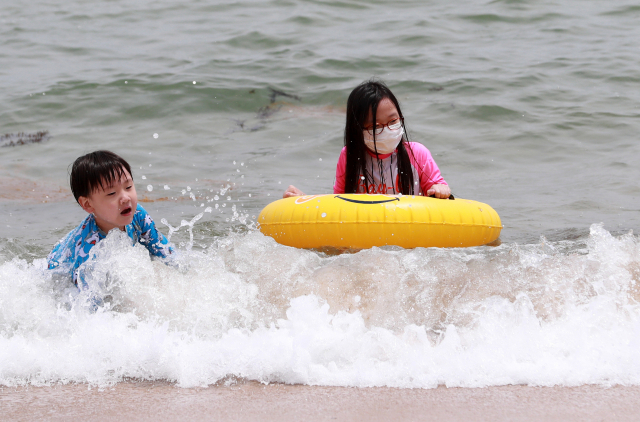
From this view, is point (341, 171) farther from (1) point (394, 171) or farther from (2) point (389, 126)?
(2) point (389, 126)

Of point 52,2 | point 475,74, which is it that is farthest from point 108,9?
point 475,74

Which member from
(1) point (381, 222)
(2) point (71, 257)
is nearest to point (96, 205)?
(2) point (71, 257)

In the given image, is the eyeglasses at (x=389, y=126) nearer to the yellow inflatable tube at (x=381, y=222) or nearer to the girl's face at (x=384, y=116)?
the girl's face at (x=384, y=116)

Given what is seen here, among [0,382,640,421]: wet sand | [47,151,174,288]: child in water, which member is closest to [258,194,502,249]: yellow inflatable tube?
[47,151,174,288]: child in water

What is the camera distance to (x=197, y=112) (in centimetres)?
1013

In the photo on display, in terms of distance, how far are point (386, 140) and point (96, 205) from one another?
82.7 inches

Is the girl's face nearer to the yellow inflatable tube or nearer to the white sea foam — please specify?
the yellow inflatable tube

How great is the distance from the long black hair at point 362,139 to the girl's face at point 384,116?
0.9 inches

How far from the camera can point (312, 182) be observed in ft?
24.7

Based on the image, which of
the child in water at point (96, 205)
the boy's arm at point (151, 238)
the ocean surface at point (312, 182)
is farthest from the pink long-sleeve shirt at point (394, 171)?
the child in water at point (96, 205)

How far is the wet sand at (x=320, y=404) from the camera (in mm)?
2271

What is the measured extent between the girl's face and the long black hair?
23 millimetres

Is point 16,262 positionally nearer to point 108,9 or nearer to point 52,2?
point 108,9

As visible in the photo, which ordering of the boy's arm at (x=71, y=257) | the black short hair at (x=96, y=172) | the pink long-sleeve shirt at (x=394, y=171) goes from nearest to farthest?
the black short hair at (x=96, y=172) < the boy's arm at (x=71, y=257) < the pink long-sleeve shirt at (x=394, y=171)
